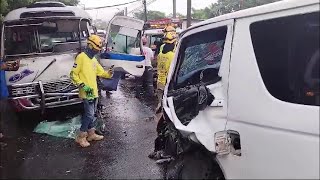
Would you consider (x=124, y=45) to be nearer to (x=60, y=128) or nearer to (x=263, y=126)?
(x=60, y=128)

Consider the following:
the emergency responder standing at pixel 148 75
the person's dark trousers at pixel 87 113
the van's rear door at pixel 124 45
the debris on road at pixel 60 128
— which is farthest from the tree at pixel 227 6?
the person's dark trousers at pixel 87 113

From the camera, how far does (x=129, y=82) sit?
1460 centimetres

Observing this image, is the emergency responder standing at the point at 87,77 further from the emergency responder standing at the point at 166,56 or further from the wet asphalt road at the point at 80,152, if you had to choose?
the emergency responder standing at the point at 166,56

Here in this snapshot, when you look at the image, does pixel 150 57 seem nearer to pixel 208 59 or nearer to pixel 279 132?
pixel 208 59

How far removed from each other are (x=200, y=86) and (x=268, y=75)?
702mm

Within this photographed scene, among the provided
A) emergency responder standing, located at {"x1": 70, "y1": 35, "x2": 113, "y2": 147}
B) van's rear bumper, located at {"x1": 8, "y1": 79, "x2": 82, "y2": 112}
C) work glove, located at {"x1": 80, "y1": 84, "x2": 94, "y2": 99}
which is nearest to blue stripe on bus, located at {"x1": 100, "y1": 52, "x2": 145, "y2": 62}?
van's rear bumper, located at {"x1": 8, "y1": 79, "x2": 82, "y2": 112}

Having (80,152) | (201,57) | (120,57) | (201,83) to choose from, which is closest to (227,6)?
(120,57)

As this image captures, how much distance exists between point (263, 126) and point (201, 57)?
125 cm

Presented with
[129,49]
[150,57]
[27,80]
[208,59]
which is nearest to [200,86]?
[208,59]

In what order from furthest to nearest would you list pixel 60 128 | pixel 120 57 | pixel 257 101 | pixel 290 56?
1. pixel 120 57
2. pixel 60 128
3. pixel 257 101
4. pixel 290 56

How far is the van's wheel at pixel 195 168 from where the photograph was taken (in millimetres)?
3242

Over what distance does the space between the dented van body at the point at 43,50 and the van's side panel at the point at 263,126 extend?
5.50 meters

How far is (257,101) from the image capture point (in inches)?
107

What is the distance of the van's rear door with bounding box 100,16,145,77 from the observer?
28.8 feet
